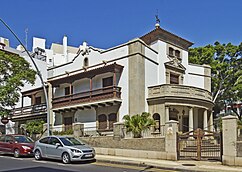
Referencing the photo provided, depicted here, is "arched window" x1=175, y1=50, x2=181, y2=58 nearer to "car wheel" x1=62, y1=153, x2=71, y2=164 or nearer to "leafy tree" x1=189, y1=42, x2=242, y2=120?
"leafy tree" x1=189, y1=42, x2=242, y2=120

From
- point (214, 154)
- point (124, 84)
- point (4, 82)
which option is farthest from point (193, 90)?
point (4, 82)

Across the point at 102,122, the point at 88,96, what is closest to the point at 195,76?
the point at 102,122

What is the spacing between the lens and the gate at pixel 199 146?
690 inches

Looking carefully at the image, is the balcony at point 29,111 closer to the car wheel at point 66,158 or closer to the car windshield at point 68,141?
the car windshield at point 68,141

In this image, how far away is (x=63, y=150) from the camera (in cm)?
1798

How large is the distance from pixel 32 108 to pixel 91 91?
33.4 feet

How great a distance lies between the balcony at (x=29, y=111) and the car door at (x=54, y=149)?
15.3m

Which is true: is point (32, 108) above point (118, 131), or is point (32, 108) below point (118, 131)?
above

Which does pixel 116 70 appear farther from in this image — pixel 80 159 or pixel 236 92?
pixel 236 92

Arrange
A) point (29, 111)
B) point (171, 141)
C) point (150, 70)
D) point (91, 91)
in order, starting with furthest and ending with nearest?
point (29, 111), point (91, 91), point (150, 70), point (171, 141)

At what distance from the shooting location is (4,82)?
31.0 metres

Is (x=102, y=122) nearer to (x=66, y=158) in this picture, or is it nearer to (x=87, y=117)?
(x=87, y=117)

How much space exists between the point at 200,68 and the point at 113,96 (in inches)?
436

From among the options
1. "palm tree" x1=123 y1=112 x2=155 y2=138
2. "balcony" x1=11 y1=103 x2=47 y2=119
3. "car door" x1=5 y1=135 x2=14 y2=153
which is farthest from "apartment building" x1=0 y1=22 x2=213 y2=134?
"car door" x1=5 y1=135 x2=14 y2=153
